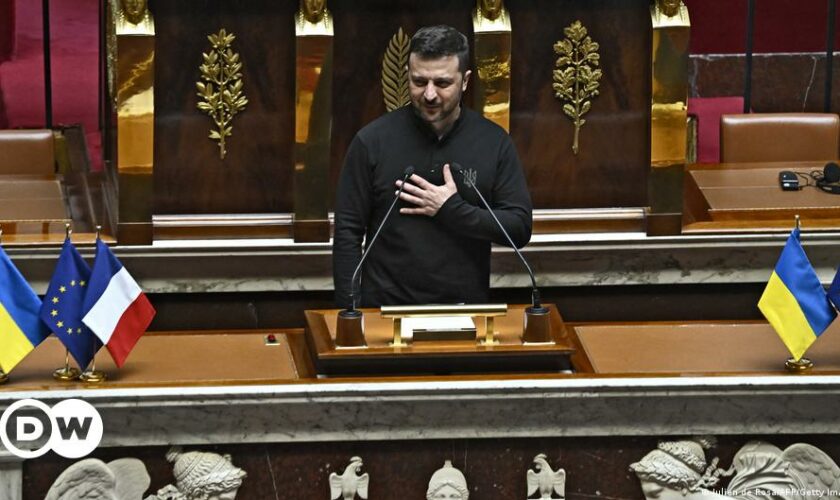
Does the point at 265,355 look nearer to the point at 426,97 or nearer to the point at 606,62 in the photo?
the point at 426,97

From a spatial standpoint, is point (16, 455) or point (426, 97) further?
point (426, 97)

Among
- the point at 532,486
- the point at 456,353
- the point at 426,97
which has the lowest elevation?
the point at 532,486

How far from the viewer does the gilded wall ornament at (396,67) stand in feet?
18.8

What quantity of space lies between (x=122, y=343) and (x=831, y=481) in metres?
1.69

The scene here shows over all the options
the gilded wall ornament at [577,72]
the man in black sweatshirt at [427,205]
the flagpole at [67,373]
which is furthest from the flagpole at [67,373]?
the gilded wall ornament at [577,72]

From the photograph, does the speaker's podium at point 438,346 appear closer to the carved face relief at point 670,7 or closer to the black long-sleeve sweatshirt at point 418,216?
the black long-sleeve sweatshirt at point 418,216

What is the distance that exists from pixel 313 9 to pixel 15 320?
1728 millimetres

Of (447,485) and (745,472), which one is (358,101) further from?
(745,472)

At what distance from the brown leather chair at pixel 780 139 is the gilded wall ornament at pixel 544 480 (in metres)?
2.41

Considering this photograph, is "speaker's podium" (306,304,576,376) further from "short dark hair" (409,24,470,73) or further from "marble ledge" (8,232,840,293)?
"marble ledge" (8,232,840,293)

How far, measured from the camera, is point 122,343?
4.37 metres

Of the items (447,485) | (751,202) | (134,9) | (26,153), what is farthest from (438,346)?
(26,153)

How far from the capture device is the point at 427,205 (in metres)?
4.64

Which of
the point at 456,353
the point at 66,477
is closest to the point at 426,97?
the point at 456,353
